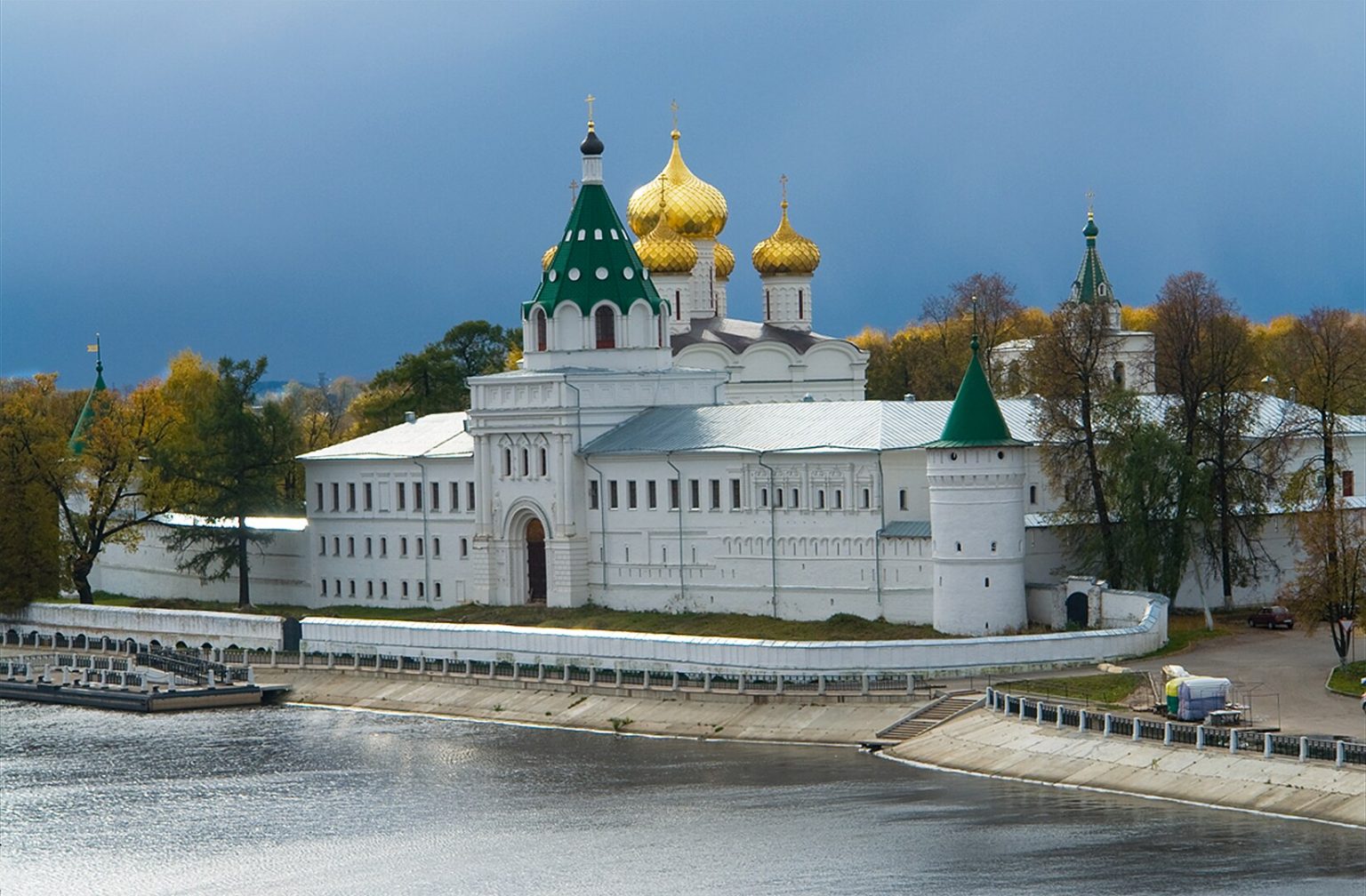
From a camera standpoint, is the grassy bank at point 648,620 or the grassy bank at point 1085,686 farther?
the grassy bank at point 648,620

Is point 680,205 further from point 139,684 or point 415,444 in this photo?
point 139,684

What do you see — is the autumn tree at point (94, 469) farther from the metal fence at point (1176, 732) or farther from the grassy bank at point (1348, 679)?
the grassy bank at point (1348, 679)

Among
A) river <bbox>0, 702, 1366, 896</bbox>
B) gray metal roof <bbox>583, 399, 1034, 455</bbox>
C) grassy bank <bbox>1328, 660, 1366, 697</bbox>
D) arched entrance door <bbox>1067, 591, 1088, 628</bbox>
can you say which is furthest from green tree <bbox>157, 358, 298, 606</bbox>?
grassy bank <bbox>1328, 660, 1366, 697</bbox>

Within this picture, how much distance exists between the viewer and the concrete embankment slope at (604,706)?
50.2m

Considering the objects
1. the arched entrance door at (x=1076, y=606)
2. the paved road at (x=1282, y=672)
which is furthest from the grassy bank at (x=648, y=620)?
the paved road at (x=1282, y=672)

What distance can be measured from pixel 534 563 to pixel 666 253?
1597cm

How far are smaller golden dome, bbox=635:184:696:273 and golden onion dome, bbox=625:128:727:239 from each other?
80cm

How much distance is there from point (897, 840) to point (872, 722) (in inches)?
380

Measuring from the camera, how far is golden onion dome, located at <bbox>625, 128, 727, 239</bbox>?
82562mm

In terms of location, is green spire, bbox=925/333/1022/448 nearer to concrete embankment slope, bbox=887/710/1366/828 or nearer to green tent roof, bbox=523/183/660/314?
concrete embankment slope, bbox=887/710/1366/828

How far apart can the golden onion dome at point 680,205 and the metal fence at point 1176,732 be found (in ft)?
118

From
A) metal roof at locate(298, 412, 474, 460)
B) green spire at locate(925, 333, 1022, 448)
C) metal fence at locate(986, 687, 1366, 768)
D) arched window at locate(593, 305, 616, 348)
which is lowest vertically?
metal fence at locate(986, 687, 1366, 768)

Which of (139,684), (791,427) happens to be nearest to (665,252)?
(791,427)

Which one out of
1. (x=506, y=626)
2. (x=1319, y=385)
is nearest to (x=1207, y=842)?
(x=506, y=626)
